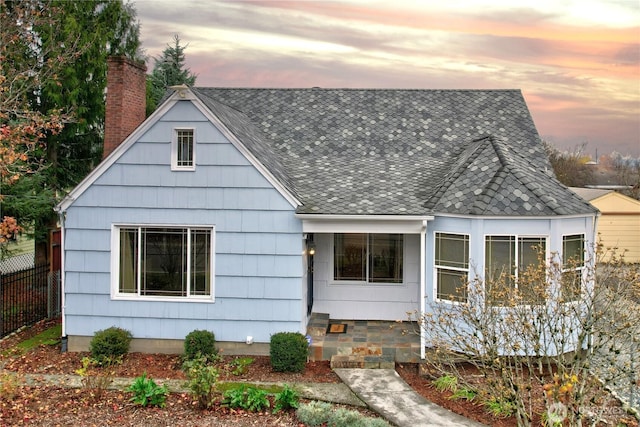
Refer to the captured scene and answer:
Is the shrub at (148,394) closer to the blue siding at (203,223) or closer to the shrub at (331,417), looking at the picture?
the shrub at (331,417)

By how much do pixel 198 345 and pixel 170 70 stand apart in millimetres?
19313

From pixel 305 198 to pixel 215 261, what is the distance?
2.33 meters

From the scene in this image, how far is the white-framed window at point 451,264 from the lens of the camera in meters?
9.98

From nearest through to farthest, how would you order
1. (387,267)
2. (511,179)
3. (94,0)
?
(511,179) → (387,267) → (94,0)

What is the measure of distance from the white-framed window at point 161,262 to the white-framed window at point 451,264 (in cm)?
477

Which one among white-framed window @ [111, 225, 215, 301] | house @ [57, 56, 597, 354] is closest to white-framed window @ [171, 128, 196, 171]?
house @ [57, 56, 597, 354]

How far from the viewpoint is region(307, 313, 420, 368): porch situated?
980 centimetres

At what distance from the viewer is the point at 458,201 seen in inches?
396

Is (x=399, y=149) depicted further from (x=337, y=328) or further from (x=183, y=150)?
(x=183, y=150)

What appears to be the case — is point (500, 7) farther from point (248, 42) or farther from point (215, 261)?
point (215, 261)

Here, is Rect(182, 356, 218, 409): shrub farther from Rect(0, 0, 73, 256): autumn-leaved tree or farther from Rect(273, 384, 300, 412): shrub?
Rect(0, 0, 73, 256): autumn-leaved tree

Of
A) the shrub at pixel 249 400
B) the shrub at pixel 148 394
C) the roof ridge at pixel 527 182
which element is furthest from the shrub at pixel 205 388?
the roof ridge at pixel 527 182

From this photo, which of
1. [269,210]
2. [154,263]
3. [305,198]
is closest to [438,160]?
[305,198]

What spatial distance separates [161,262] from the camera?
10.6 meters
